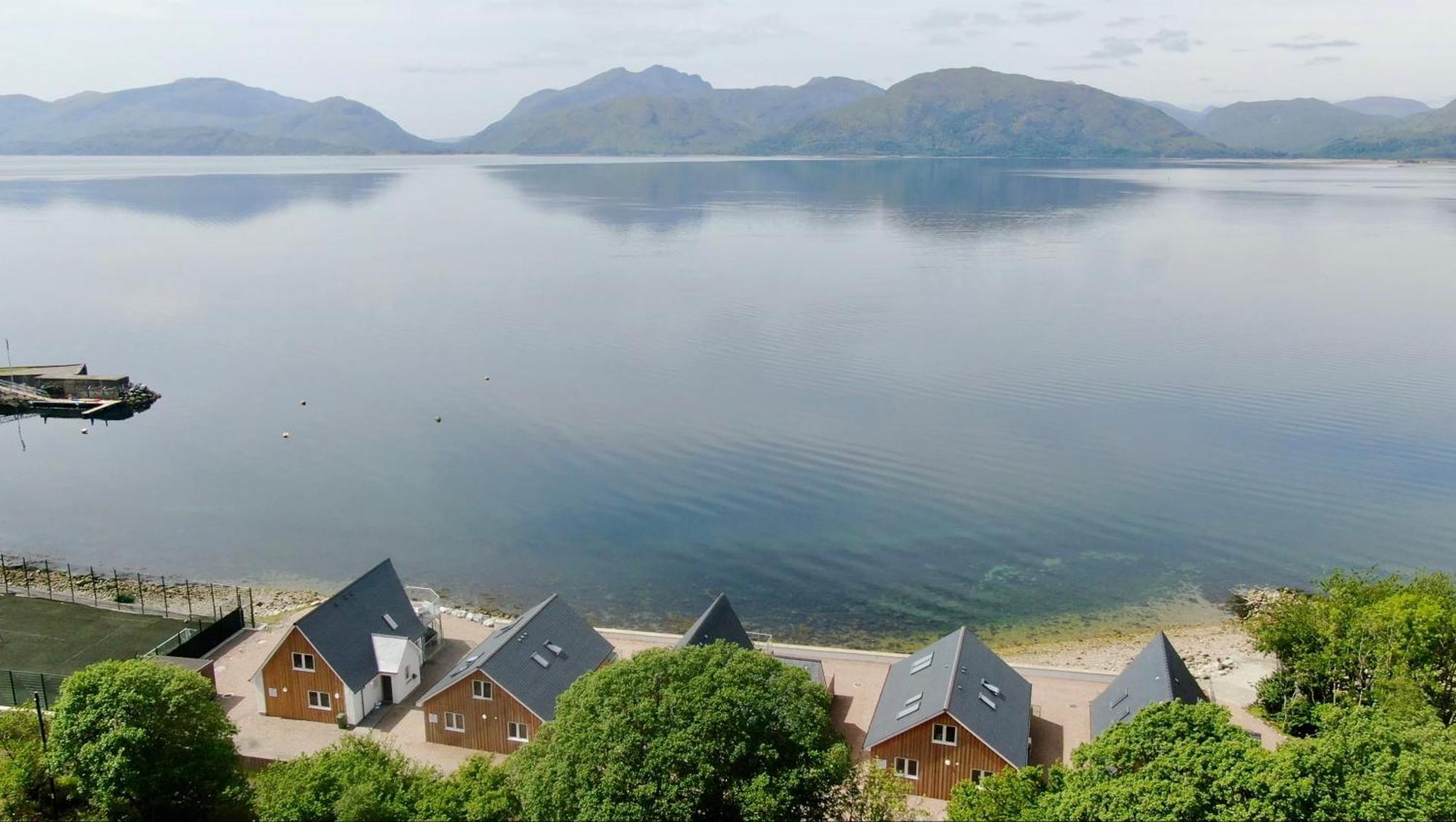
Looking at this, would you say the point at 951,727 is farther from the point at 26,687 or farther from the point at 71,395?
the point at 71,395

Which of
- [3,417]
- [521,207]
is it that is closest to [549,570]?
[3,417]

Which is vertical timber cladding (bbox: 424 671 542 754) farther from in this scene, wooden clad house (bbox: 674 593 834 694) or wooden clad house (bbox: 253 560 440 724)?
wooden clad house (bbox: 674 593 834 694)

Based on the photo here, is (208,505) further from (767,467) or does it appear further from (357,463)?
(767,467)

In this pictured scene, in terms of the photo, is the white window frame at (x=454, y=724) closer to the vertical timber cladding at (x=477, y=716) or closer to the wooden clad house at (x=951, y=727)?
the vertical timber cladding at (x=477, y=716)

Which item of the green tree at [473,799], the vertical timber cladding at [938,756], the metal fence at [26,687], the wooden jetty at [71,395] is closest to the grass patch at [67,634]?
the metal fence at [26,687]

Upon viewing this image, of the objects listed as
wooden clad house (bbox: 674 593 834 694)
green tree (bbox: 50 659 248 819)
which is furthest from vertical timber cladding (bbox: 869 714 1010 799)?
green tree (bbox: 50 659 248 819)

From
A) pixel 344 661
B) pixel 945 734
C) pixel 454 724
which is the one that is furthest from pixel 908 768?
pixel 344 661
